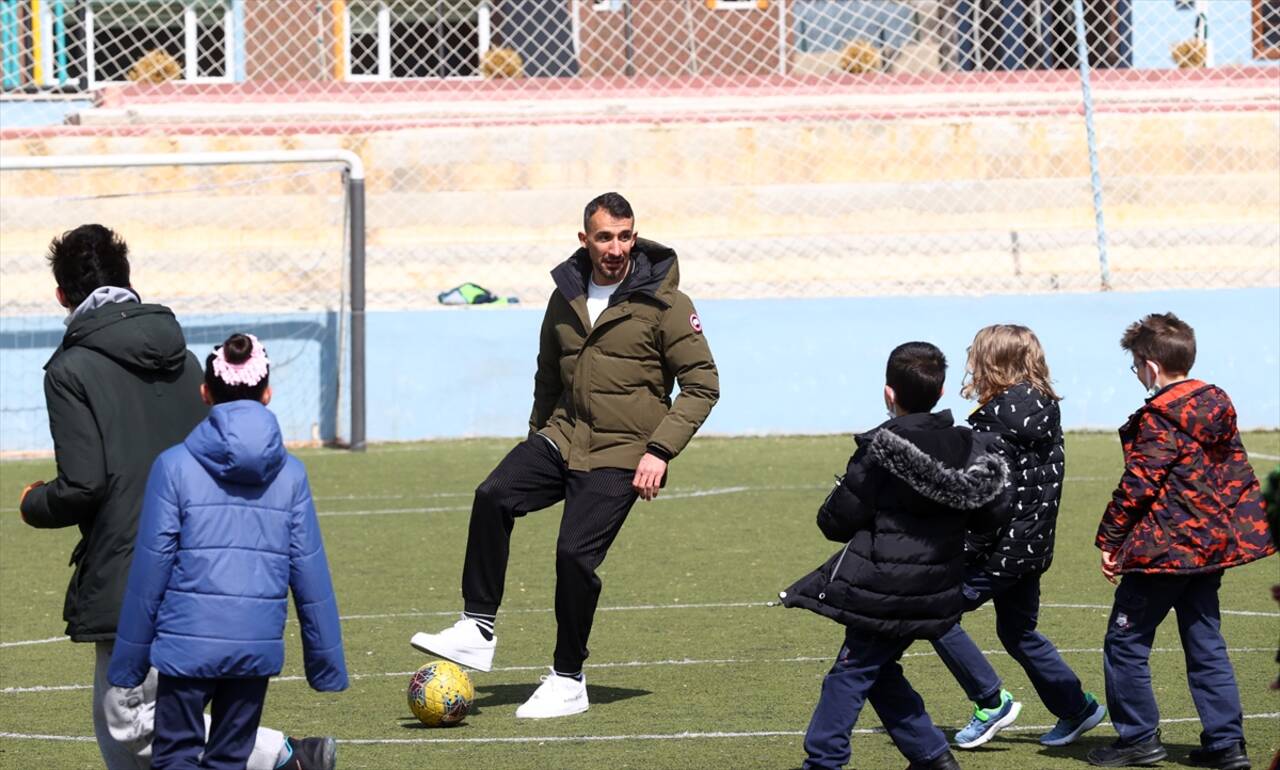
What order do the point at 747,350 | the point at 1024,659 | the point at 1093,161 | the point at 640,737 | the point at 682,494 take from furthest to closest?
the point at 1093,161 < the point at 747,350 < the point at 682,494 < the point at 640,737 < the point at 1024,659

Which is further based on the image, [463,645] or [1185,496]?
[463,645]

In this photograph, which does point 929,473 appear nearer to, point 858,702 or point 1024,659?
point 858,702

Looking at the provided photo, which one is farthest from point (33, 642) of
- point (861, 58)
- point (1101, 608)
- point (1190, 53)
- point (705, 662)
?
point (1190, 53)

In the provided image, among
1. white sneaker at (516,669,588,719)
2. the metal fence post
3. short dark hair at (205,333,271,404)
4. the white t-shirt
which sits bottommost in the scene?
white sneaker at (516,669,588,719)

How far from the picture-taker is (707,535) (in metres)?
11.3

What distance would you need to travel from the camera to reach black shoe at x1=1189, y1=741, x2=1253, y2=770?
588 cm

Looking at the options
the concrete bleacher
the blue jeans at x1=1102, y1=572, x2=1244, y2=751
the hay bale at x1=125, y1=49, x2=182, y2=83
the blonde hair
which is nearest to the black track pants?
the blonde hair

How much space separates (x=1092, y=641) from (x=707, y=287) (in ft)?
33.9

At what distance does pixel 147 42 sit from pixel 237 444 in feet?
60.2

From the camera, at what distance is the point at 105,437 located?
5.40 metres

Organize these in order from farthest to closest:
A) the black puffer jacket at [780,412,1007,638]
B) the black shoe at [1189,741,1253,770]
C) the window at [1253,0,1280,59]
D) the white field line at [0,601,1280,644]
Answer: the window at [1253,0,1280,59] < the white field line at [0,601,1280,644] < the black shoe at [1189,741,1253,770] < the black puffer jacket at [780,412,1007,638]

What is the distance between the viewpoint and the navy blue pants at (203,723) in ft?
16.4

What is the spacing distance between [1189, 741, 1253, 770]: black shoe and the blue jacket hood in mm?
2941

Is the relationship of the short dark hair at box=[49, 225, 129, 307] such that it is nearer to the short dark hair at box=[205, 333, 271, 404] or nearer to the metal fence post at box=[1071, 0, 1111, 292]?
the short dark hair at box=[205, 333, 271, 404]
